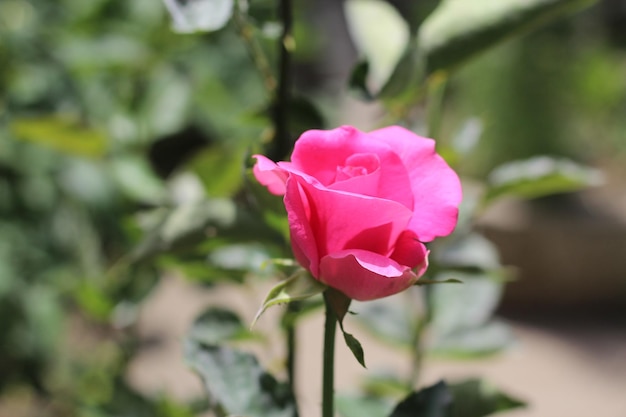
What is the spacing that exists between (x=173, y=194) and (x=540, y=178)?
1.01 feet

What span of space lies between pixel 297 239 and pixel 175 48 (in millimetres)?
663

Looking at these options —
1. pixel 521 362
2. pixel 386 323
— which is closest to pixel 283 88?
pixel 386 323

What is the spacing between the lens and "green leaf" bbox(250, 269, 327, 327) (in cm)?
29

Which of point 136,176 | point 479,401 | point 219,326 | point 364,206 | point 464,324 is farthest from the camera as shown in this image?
point 136,176

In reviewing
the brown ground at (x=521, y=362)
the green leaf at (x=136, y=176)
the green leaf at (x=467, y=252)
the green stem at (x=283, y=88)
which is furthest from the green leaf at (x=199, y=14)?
the brown ground at (x=521, y=362)

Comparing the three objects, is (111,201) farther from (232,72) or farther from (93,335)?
(93,335)

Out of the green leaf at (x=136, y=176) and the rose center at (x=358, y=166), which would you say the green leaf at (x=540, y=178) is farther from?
the green leaf at (x=136, y=176)

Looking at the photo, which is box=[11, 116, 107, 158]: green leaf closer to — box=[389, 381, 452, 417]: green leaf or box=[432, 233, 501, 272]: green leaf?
box=[432, 233, 501, 272]: green leaf

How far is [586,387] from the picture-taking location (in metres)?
2.05

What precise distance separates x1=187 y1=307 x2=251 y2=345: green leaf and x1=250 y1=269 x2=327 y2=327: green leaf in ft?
0.66

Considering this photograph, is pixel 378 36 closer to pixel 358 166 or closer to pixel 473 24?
pixel 473 24

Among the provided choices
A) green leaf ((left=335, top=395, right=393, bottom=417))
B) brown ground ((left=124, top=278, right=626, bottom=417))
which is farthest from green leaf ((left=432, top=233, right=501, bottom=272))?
brown ground ((left=124, top=278, right=626, bottom=417))

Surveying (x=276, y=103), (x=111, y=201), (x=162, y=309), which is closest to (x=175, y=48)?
(x=111, y=201)

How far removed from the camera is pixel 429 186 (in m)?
0.29
